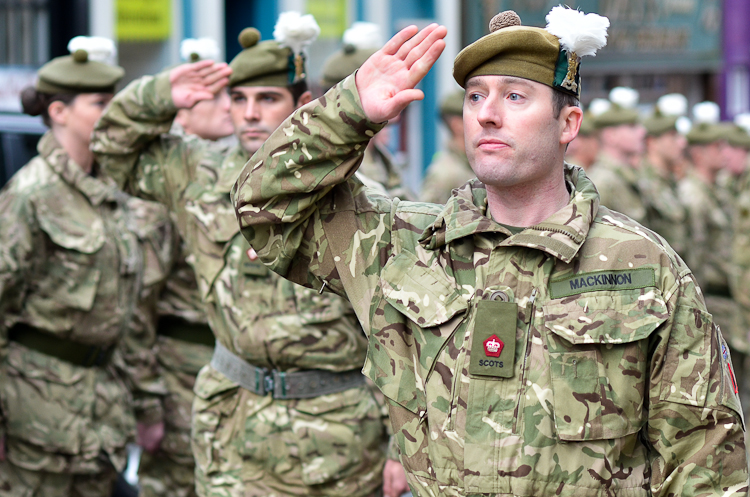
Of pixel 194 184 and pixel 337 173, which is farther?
pixel 194 184

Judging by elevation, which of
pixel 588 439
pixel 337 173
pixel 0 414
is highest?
pixel 337 173

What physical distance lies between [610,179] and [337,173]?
6331 millimetres

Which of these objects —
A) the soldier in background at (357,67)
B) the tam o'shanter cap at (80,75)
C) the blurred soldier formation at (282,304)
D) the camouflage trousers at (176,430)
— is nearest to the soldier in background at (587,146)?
the blurred soldier formation at (282,304)

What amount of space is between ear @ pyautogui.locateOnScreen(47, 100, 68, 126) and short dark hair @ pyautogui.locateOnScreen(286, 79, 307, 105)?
1.23m

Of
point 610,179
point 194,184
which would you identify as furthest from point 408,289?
point 610,179

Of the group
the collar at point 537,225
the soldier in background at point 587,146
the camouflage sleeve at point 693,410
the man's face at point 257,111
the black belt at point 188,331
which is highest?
the man's face at point 257,111

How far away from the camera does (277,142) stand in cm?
278

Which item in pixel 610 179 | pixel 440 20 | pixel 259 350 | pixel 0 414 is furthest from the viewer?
pixel 440 20

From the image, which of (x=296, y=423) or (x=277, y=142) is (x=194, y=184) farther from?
(x=277, y=142)

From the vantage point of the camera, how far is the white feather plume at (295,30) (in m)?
4.29

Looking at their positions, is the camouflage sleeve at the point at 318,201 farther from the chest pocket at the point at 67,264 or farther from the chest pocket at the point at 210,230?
the chest pocket at the point at 67,264

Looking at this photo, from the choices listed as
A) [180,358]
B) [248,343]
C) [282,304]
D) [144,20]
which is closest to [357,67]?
[180,358]

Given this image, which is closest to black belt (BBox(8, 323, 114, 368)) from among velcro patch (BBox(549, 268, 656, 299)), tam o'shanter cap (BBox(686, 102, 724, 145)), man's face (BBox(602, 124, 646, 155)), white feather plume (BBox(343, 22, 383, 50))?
white feather plume (BBox(343, 22, 383, 50))

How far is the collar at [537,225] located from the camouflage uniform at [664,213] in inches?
250
